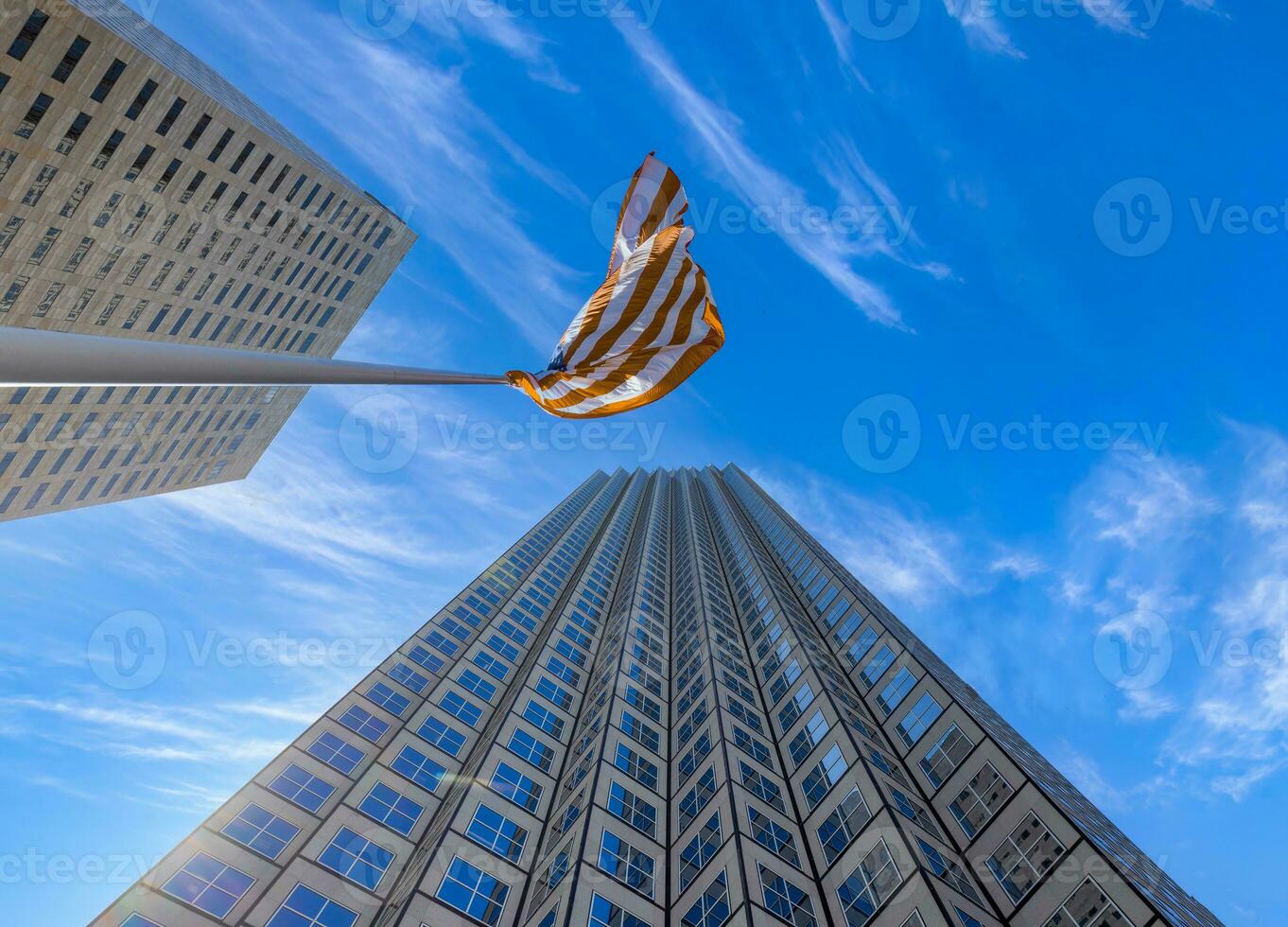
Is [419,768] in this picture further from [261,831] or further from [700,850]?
[700,850]

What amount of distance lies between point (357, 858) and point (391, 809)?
11.8 ft

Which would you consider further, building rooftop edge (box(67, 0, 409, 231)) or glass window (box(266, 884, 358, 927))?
building rooftop edge (box(67, 0, 409, 231))

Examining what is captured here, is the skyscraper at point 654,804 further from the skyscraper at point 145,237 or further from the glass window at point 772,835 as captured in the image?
the skyscraper at point 145,237

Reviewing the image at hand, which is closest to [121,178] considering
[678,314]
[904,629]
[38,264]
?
[38,264]

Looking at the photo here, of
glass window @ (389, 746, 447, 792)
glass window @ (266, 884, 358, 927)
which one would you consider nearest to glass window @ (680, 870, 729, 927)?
glass window @ (266, 884, 358, 927)

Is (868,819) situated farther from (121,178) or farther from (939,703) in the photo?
(121,178)

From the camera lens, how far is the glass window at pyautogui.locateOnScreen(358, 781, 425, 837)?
2908cm

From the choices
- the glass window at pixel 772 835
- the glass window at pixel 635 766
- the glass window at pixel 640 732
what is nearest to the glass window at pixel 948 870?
the glass window at pixel 772 835

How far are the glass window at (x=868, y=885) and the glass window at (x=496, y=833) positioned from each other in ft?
47.6

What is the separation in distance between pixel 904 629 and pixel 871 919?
3456 centimetres

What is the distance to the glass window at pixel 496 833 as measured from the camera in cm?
2842

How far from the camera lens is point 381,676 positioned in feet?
135

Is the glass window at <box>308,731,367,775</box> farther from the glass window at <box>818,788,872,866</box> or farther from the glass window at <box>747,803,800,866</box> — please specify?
the glass window at <box>818,788,872,866</box>

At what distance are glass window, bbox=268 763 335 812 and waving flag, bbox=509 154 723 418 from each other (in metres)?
24.9
